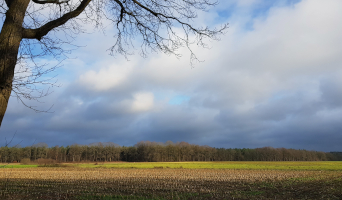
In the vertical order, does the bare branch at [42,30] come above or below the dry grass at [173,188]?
above

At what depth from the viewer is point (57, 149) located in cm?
11694

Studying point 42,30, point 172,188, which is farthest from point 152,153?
point 42,30

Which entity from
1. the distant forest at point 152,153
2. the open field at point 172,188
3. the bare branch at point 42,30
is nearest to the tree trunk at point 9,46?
the bare branch at point 42,30

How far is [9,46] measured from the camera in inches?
175

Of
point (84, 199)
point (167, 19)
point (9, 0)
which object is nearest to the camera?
point (9, 0)

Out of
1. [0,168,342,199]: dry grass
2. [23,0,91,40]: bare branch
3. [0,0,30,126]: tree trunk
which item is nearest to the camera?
[0,0,30,126]: tree trunk

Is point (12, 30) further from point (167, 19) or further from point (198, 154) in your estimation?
point (198, 154)

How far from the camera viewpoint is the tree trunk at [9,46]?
435 centimetres

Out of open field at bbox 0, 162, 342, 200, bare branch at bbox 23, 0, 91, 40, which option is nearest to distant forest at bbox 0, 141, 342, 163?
open field at bbox 0, 162, 342, 200

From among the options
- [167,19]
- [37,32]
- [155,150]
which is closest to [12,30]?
[37,32]

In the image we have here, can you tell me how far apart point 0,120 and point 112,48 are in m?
3.80

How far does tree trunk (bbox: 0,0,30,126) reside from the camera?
435cm

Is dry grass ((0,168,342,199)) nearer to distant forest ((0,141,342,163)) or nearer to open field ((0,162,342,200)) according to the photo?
open field ((0,162,342,200))

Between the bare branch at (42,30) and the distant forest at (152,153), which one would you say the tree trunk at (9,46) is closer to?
the bare branch at (42,30)
